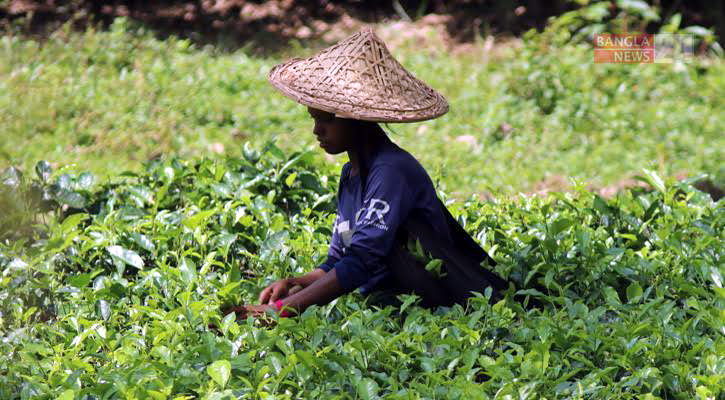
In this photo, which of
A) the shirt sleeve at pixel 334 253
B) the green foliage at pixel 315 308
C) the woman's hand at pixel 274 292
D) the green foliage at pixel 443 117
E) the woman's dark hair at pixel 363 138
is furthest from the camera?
the green foliage at pixel 443 117

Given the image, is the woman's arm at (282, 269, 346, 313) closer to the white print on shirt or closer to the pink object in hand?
the pink object in hand

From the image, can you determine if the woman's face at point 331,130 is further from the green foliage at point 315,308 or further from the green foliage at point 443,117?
the green foliage at point 443,117

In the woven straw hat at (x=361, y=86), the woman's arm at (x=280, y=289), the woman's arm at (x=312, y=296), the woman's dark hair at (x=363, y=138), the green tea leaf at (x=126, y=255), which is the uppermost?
the woven straw hat at (x=361, y=86)

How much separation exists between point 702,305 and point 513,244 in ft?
3.00

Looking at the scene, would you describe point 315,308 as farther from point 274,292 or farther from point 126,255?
point 126,255

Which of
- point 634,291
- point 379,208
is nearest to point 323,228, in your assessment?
point 379,208

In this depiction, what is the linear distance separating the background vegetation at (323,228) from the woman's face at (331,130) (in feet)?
1.78

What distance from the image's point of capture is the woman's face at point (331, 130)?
337 centimetres

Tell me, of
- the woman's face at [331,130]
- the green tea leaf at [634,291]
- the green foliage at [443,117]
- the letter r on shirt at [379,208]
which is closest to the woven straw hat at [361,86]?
the woman's face at [331,130]

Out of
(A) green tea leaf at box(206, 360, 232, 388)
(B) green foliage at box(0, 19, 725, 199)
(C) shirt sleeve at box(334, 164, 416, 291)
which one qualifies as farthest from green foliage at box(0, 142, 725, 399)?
(B) green foliage at box(0, 19, 725, 199)

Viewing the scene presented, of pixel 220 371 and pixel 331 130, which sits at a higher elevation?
pixel 331 130

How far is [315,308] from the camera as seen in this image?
317 cm

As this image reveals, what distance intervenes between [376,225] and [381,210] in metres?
0.05

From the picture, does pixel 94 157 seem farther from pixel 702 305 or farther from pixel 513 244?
pixel 702 305
